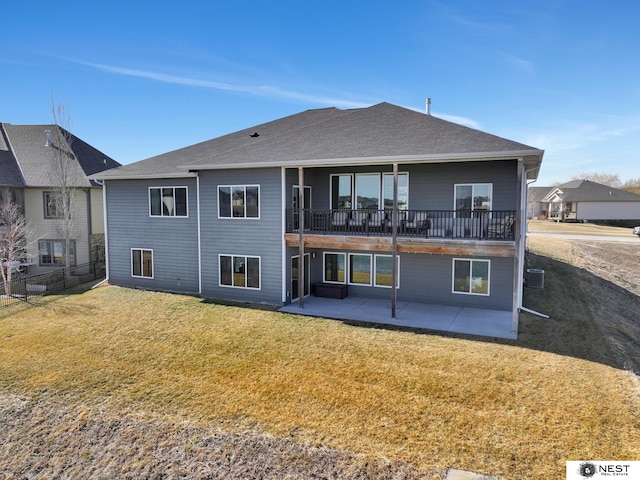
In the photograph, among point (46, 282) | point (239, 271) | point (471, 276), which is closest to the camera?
point (471, 276)

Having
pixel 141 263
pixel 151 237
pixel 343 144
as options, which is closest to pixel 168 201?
pixel 151 237

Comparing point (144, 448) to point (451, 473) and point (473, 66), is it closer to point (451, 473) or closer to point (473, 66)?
point (451, 473)

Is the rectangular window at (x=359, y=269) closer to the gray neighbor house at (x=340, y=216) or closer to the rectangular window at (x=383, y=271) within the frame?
the gray neighbor house at (x=340, y=216)

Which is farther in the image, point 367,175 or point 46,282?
point 46,282

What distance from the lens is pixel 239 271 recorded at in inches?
574

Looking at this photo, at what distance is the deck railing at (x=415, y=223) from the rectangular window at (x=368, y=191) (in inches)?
18.6

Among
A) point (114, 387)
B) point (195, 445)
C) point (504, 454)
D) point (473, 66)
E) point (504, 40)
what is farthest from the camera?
point (473, 66)

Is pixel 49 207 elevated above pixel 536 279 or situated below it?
above

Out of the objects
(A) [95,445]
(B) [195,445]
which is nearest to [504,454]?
(B) [195,445]

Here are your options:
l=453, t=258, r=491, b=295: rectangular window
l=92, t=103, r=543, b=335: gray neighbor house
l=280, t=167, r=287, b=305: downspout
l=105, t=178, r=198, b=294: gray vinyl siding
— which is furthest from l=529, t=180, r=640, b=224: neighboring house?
l=105, t=178, r=198, b=294: gray vinyl siding

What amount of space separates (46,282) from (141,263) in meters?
5.65

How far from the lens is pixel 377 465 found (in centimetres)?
553

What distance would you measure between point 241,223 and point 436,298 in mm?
7308

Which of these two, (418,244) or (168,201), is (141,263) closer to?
(168,201)
